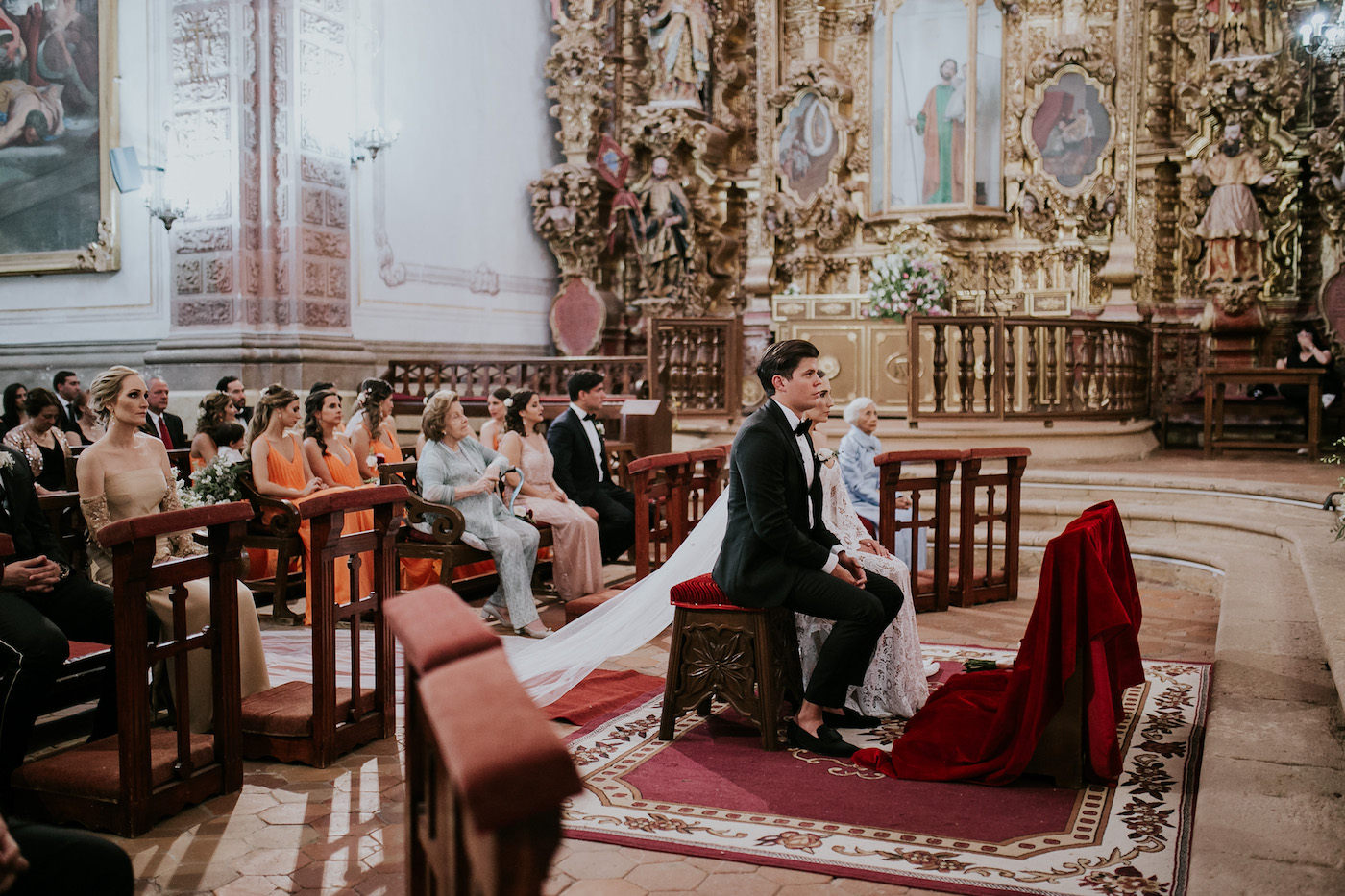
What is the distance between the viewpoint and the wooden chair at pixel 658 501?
6.18m

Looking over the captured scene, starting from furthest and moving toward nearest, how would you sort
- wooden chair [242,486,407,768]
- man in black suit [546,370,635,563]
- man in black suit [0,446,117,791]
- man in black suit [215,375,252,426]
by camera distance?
man in black suit [215,375,252,426]
man in black suit [546,370,635,563]
wooden chair [242,486,407,768]
man in black suit [0,446,117,791]

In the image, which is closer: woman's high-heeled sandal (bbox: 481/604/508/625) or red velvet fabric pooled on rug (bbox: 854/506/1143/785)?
red velvet fabric pooled on rug (bbox: 854/506/1143/785)

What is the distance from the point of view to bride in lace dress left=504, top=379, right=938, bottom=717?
15.0ft

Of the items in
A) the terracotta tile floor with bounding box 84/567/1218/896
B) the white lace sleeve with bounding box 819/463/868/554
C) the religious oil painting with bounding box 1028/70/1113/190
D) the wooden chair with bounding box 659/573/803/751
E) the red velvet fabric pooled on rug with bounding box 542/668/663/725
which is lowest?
the terracotta tile floor with bounding box 84/567/1218/896

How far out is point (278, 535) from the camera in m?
6.36

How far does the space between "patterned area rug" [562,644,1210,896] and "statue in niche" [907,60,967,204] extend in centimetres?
999

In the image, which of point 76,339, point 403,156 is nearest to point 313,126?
point 403,156

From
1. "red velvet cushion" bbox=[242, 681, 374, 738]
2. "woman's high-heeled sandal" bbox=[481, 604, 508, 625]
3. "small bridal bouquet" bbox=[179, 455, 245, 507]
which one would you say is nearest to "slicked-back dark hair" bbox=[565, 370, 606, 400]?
"woman's high-heeled sandal" bbox=[481, 604, 508, 625]

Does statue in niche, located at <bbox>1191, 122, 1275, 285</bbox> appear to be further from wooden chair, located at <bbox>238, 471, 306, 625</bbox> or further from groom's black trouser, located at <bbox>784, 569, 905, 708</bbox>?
wooden chair, located at <bbox>238, 471, 306, 625</bbox>

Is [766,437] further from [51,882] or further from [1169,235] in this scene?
[1169,235]

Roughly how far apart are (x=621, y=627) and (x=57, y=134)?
30.1 ft

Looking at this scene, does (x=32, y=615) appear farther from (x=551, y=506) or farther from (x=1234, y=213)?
(x=1234, y=213)

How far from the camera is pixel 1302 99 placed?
487 inches

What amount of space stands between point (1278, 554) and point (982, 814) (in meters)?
4.52
